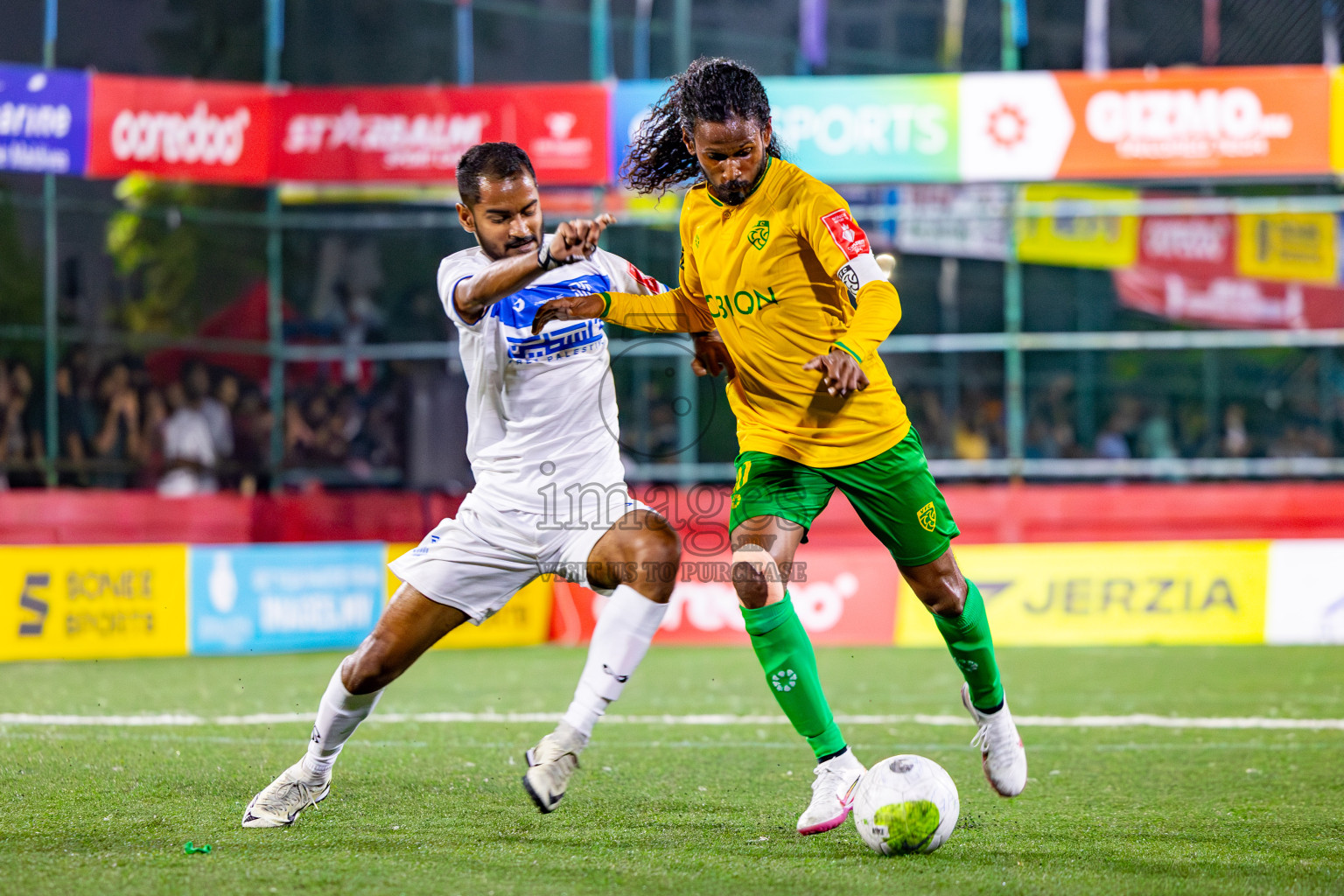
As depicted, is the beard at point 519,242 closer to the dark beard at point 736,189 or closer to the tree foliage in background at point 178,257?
the dark beard at point 736,189

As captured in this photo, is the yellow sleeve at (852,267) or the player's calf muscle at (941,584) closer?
the yellow sleeve at (852,267)

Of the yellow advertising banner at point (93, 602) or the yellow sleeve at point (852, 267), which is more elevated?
the yellow sleeve at point (852, 267)

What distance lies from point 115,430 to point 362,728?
348 inches

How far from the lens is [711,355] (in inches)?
206

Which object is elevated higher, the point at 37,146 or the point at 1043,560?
the point at 37,146

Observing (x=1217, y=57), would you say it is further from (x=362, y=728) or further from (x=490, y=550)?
(x=490, y=550)

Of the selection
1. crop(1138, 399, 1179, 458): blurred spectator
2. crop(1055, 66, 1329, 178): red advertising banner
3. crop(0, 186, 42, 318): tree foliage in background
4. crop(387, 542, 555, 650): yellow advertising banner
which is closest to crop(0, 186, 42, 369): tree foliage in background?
crop(0, 186, 42, 318): tree foliage in background

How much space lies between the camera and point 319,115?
1658cm

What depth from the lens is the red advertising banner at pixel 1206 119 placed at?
15.6 metres

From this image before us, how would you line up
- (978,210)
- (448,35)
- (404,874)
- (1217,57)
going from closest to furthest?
1. (404,874)
2. (1217,57)
3. (978,210)
4. (448,35)

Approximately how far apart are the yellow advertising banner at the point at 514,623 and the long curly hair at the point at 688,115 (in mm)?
7739

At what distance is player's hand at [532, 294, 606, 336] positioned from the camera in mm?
4805

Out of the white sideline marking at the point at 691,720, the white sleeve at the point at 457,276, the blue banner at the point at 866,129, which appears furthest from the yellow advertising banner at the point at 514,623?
the white sleeve at the point at 457,276

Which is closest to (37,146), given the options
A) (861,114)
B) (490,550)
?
(861,114)
